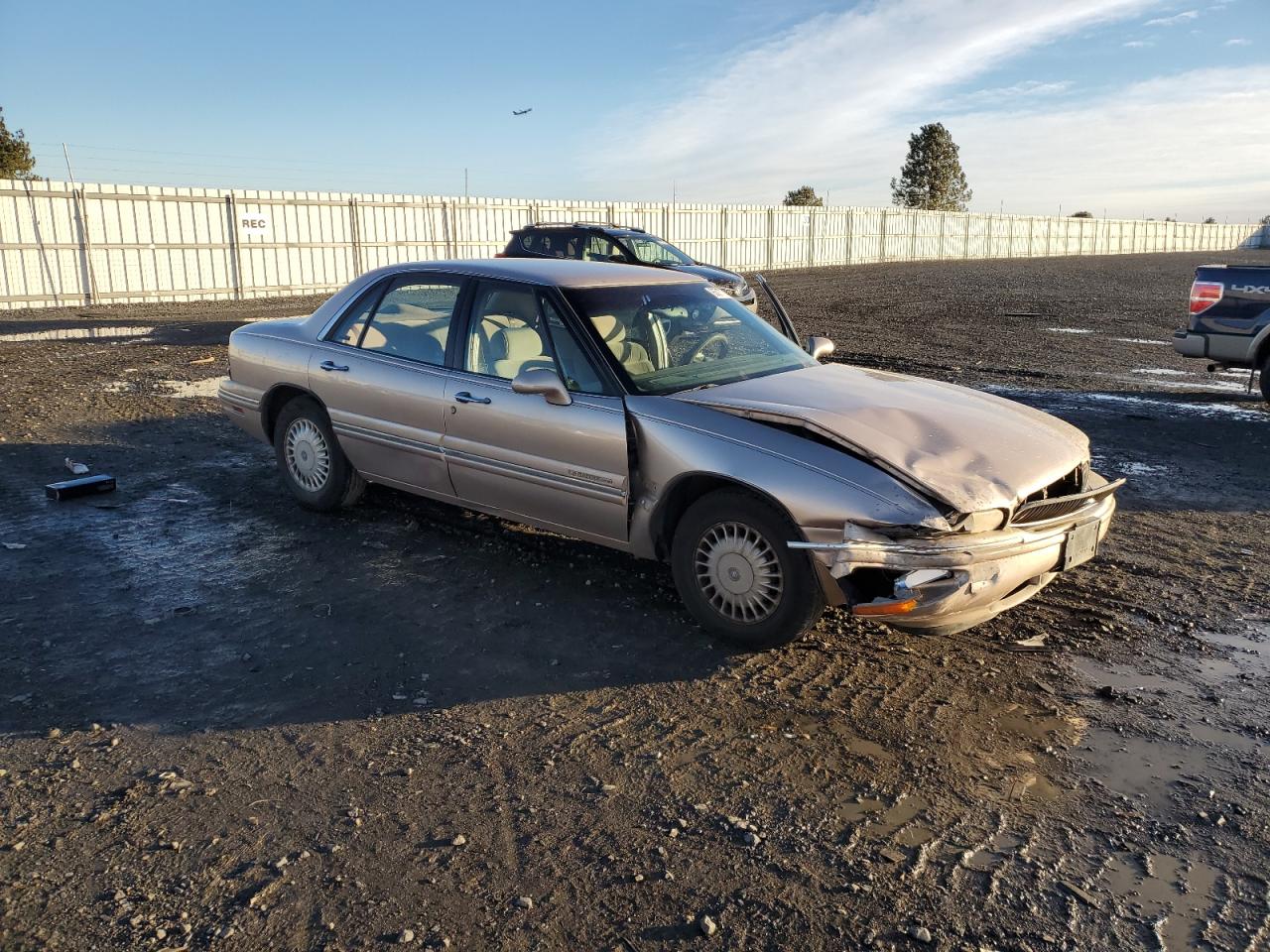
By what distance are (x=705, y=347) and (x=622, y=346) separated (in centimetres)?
53

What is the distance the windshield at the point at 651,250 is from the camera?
18000mm

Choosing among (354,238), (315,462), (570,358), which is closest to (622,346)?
(570,358)

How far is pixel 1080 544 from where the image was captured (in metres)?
4.39

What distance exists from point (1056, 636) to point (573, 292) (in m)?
2.87

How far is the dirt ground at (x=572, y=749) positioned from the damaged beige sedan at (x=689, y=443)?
0.41 meters

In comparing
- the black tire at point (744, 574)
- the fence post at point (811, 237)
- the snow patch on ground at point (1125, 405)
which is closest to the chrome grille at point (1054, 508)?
the black tire at point (744, 574)

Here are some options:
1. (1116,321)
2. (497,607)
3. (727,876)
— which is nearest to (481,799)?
(727,876)

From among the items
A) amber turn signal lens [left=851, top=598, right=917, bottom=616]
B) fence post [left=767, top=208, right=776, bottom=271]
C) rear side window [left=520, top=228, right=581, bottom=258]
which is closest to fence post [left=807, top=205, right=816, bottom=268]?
fence post [left=767, top=208, right=776, bottom=271]

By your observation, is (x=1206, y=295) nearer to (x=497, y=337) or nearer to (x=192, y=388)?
(x=497, y=337)

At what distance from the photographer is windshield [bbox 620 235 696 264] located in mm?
18000

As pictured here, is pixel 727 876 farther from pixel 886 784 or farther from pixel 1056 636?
pixel 1056 636

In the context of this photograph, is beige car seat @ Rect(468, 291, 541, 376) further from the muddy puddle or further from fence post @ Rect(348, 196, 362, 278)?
fence post @ Rect(348, 196, 362, 278)

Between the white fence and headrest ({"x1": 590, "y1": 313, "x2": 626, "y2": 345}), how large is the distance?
21.0 metres

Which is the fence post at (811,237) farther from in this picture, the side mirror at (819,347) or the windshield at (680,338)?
the windshield at (680,338)
